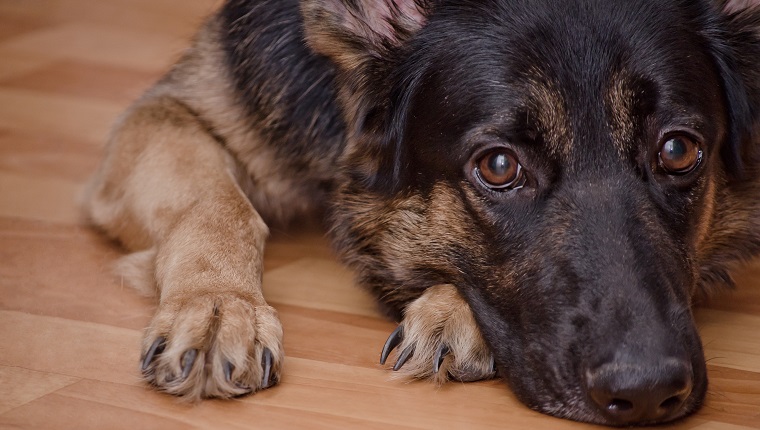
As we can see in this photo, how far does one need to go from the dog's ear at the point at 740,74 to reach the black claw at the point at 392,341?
1.07 m

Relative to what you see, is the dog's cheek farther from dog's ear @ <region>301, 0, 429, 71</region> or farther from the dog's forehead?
dog's ear @ <region>301, 0, 429, 71</region>

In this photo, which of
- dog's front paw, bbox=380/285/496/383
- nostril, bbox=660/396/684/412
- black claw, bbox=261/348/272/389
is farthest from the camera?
dog's front paw, bbox=380/285/496/383

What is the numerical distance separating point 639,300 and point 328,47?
123cm

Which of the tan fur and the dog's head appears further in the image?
the tan fur

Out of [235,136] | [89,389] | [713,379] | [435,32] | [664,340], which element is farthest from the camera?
[235,136]

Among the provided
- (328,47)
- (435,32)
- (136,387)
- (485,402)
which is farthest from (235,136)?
(485,402)

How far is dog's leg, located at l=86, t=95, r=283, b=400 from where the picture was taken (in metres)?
2.50

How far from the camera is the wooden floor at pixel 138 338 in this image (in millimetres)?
2459

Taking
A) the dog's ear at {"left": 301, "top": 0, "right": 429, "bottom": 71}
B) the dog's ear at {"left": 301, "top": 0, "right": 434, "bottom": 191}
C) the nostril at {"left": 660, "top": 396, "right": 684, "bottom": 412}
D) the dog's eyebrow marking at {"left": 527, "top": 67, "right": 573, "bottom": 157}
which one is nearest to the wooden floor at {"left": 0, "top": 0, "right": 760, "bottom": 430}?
the nostril at {"left": 660, "top": 396, "right": 684, "bottom": 412}

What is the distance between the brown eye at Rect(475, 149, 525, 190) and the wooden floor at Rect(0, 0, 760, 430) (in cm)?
52

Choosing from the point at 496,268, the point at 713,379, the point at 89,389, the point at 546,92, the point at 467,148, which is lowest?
the point at 89,389

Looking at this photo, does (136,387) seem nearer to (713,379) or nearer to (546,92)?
(546,92)

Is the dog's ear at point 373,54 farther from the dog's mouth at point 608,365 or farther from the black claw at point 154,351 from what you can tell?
the black claw at point 154,351

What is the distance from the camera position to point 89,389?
2547mm
